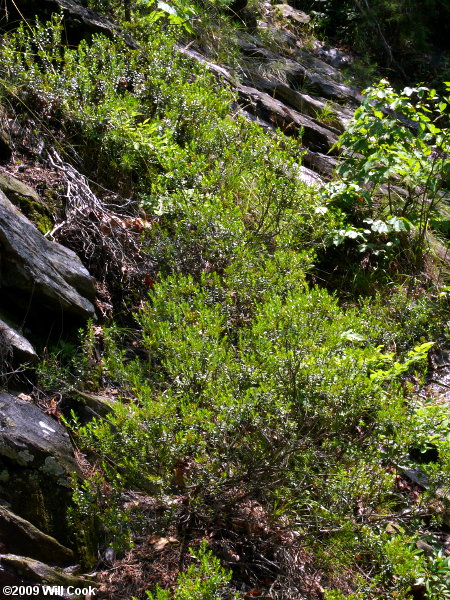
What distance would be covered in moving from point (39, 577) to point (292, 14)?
1012cm

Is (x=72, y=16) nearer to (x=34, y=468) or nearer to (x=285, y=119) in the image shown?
(x=285, y=119)

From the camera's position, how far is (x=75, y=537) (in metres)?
2.91

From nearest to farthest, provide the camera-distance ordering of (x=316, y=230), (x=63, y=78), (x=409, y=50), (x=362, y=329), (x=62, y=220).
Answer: (x=362, y=329) → (x=62, y=220) → (x=63, y=78) → (x=316, y=230) → (x=409, y=50)

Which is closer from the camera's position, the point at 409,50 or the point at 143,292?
the point at 143,292

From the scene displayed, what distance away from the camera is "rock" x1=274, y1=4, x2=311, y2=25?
10.1 metres

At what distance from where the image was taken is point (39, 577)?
2.60 meters

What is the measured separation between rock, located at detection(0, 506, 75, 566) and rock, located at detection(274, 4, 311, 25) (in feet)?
31.0

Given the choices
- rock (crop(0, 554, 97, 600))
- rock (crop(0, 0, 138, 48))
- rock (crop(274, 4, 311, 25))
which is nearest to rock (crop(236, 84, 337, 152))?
rock (crop(0, 0, 138, 48))

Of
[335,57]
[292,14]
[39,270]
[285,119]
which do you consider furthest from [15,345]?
[292,14]

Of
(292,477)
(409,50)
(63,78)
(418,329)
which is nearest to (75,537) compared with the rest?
(292,477)

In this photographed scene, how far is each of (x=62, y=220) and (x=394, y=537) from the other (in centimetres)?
301

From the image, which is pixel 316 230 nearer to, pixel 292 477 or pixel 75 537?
pixel 292 477

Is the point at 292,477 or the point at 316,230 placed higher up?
the point at 316,230

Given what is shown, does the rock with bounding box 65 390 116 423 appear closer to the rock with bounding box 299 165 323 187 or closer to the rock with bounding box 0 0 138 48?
the rock with bounding box 299 165 323 187
